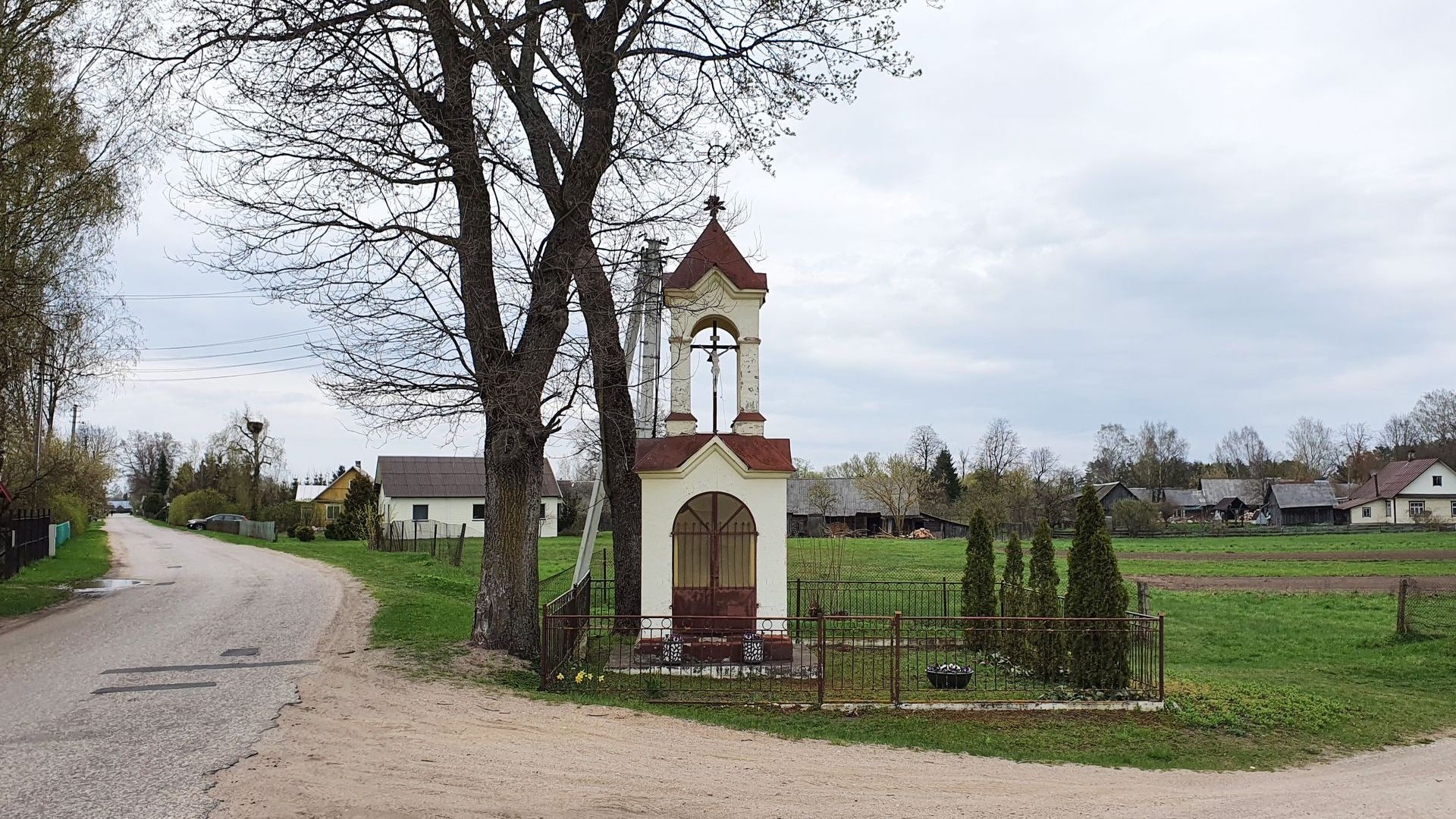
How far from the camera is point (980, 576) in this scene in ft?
51.5

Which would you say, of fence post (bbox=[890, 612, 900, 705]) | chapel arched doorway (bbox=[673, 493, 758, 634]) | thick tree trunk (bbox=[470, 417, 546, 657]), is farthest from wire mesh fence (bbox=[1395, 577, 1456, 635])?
thick tree trunk (bbox=[470, 417, 546, 657])

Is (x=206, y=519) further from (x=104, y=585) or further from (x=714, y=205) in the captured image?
(x=714, y=205)

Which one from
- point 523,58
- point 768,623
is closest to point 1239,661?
point 768,623

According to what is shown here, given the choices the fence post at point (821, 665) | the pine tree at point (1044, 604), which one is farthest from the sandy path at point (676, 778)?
the pine tree at point (1044, 604)

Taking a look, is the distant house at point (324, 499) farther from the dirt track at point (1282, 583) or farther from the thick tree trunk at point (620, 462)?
the dirt track at point (1282, 583)

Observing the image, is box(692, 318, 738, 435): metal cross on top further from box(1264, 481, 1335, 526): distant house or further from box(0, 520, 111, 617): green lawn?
box(1264, 481, 1335, 526): distant house

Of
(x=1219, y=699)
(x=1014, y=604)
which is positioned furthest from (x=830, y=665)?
(x=1219, y=699)

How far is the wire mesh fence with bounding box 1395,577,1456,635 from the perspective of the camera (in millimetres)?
16422

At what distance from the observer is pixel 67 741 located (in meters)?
8.04

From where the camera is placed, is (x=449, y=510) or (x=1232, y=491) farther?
(x=1232, y=491)

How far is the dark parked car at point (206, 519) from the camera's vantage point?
5134 centimetres

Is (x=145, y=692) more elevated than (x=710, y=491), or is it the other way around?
(x=710, y=491)

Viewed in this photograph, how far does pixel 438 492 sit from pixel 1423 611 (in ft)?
138

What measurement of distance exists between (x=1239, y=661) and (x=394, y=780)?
13403mm
